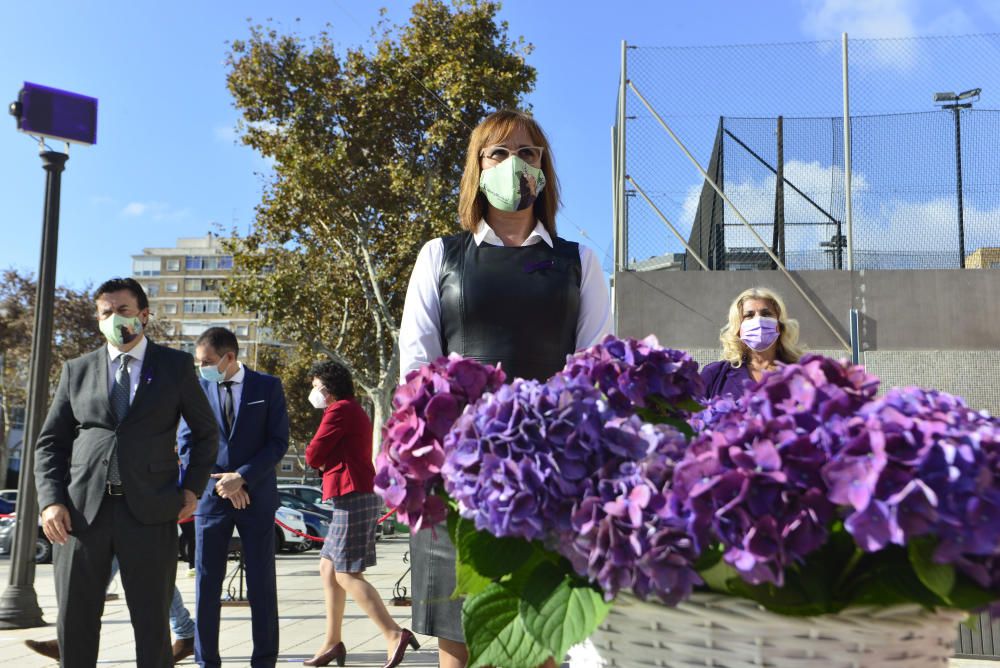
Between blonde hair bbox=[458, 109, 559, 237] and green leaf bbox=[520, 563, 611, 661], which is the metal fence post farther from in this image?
green leaf bbox=[520, 563, 611, 661]

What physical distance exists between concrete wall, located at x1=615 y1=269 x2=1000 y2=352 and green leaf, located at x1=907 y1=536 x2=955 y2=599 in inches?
361

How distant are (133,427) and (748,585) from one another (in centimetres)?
388

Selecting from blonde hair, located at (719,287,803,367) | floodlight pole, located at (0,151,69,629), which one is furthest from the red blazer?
blonde hair, located at (719,287,803,367)

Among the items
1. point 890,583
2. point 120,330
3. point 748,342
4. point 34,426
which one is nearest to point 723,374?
point 748,342

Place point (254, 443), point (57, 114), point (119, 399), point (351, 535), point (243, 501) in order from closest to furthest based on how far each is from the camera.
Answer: point (119, 399) → point (243, 501) → point (254, 443) → point (351, 535) → point (57, 114)

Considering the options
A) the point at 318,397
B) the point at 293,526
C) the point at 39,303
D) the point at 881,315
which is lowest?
the point at 293,526

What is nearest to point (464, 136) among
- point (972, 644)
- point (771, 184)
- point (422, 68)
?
point (422, 68)

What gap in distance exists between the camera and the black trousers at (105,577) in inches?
169

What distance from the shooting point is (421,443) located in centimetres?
124

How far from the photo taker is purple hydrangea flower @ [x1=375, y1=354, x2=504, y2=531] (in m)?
1.23

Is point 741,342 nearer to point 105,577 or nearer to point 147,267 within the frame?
point 105,577

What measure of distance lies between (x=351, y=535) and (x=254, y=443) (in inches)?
46.2

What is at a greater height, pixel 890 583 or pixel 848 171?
pixel 848 171

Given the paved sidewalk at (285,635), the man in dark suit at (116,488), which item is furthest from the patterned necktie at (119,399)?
the paved sidewalk at (285,635)
